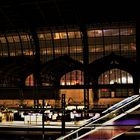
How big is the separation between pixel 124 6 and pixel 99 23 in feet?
11.9

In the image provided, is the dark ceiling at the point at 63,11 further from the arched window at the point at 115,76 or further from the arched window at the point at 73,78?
the arched window at the point at 115,76

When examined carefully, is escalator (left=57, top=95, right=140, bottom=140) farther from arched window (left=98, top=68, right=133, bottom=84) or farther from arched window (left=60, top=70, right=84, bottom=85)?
arched window (left=60, top=70, right=84, bottom=85)

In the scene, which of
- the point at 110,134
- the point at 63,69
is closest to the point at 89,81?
the point at 63,69

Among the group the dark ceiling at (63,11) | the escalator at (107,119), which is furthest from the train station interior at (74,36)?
the escalator at (107,119)

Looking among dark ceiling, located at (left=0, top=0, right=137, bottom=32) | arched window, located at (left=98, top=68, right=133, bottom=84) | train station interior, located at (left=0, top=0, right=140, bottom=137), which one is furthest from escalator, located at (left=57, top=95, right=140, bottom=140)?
dark ceiling, located at (left=0, top=0, right=137, bottom=32)

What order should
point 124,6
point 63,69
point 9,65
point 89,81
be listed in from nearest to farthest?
point 9,65 < point 89,81 < point 63,69 < point 124,6

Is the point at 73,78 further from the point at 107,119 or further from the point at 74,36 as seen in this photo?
the point at 107,119

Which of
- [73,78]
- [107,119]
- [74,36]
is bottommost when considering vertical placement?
[107,119]

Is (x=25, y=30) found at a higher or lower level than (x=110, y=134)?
higher

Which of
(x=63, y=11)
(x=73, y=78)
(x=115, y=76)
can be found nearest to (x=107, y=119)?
(x=115, y=76)

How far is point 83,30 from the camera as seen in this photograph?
45000mm

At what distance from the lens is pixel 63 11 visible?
44.8m

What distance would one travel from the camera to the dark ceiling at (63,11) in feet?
143

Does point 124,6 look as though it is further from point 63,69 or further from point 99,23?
point 63,69
